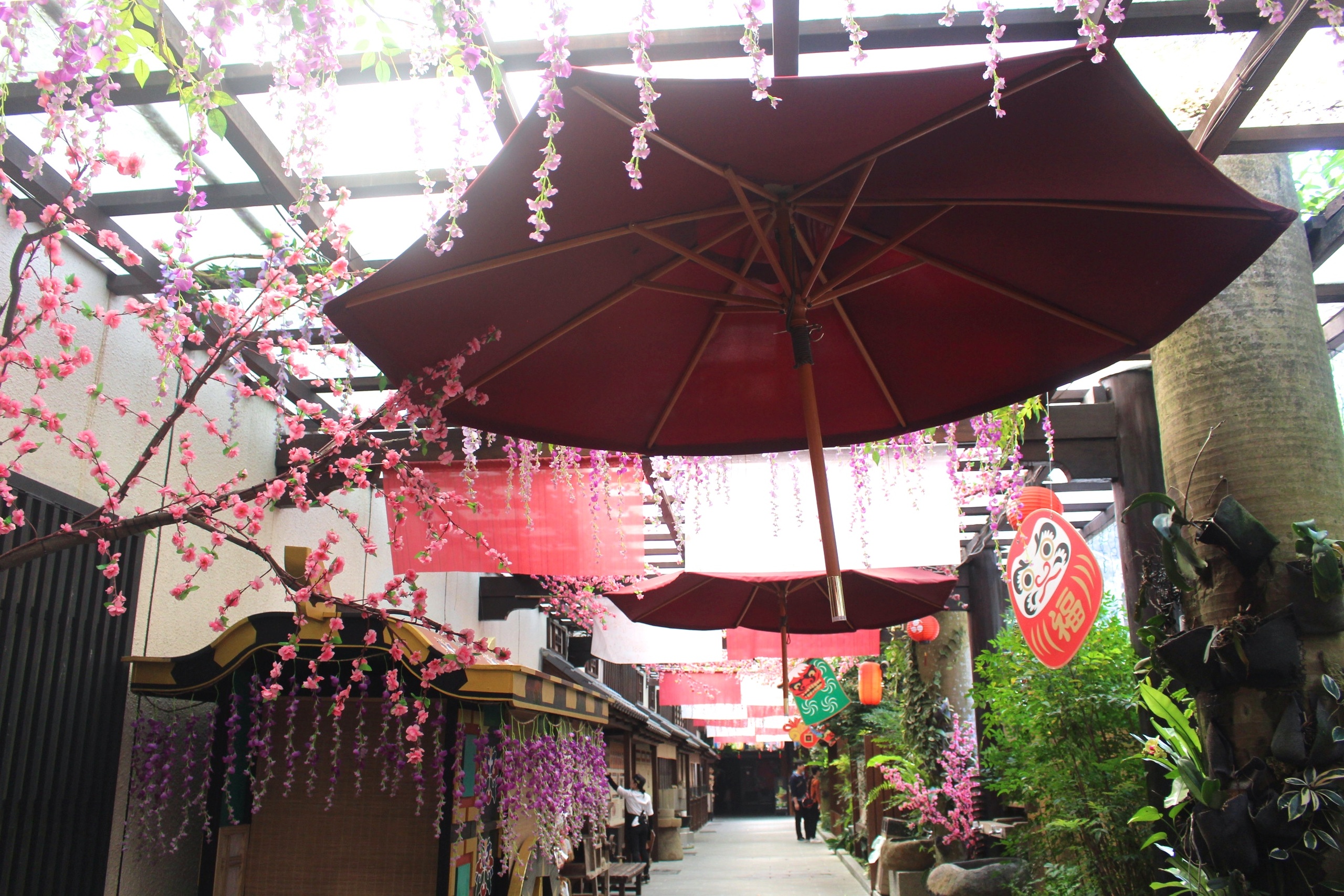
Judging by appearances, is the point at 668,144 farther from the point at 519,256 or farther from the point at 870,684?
the point at 870,684

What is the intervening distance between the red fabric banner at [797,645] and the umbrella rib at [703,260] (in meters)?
8.07

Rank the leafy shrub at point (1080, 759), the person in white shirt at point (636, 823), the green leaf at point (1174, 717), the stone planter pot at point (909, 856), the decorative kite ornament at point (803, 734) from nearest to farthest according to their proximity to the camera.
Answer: the green leaf at point (1174, 717) → the leafy shrub at point (1080, 759) → the stone planter pot at point (909, 856) → the person in white shirt at point (636, 823) → the decorative kite ornament at point (803, 734)

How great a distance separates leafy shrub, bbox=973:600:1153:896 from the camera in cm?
538

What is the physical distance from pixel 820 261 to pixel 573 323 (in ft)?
2.69

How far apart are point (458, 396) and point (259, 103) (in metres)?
2.35

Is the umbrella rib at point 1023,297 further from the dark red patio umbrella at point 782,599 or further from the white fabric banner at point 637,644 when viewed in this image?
the white fabric banner at point 637,644

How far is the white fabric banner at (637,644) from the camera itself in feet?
36.9

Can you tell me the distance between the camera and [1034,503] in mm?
5840

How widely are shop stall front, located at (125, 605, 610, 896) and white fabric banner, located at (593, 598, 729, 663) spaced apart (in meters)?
4.93

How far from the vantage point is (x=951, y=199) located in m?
2.11

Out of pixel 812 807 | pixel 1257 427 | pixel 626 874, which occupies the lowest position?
pixel 812 807

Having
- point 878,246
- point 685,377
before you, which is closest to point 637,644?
point 685,377

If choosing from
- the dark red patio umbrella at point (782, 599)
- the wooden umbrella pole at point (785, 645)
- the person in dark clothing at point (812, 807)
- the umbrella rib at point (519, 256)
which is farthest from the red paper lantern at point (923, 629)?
the person in dark clothing at point (812, 807)

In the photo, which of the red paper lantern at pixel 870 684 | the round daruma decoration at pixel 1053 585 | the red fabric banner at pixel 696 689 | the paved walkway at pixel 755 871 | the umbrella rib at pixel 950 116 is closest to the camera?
→ the umbrella rib at pixel 950 116
